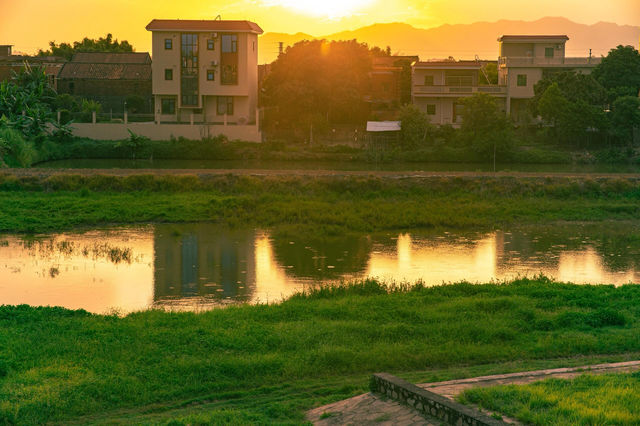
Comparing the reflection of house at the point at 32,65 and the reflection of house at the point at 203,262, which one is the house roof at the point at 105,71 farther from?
the reflection of house at the point at 203,262

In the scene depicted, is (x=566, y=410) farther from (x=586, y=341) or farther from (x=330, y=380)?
(x=586, y=341)

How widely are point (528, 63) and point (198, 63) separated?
22.8 meters

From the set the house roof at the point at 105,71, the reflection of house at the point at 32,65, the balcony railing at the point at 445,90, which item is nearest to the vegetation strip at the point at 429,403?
the balcony railing at the point at 445,90

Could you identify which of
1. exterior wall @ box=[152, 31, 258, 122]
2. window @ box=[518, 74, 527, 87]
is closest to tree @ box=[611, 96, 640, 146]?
window @ box=[518, 74, 527, 87]

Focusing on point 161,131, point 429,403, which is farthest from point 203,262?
point 161,131

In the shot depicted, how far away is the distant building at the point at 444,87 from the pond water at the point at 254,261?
105ft

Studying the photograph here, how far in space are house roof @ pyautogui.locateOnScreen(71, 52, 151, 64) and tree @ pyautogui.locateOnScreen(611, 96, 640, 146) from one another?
112 feet

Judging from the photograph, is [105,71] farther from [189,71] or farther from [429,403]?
[429,403]

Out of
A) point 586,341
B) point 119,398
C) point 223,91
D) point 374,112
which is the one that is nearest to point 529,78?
point 374,112

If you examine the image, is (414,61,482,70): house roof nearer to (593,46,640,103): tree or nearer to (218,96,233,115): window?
(593,46,640,103): tree

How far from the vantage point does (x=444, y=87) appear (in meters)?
58.3

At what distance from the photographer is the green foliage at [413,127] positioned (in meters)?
52.4

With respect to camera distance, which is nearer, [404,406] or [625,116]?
[404,406]

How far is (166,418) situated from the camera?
9.45 m
